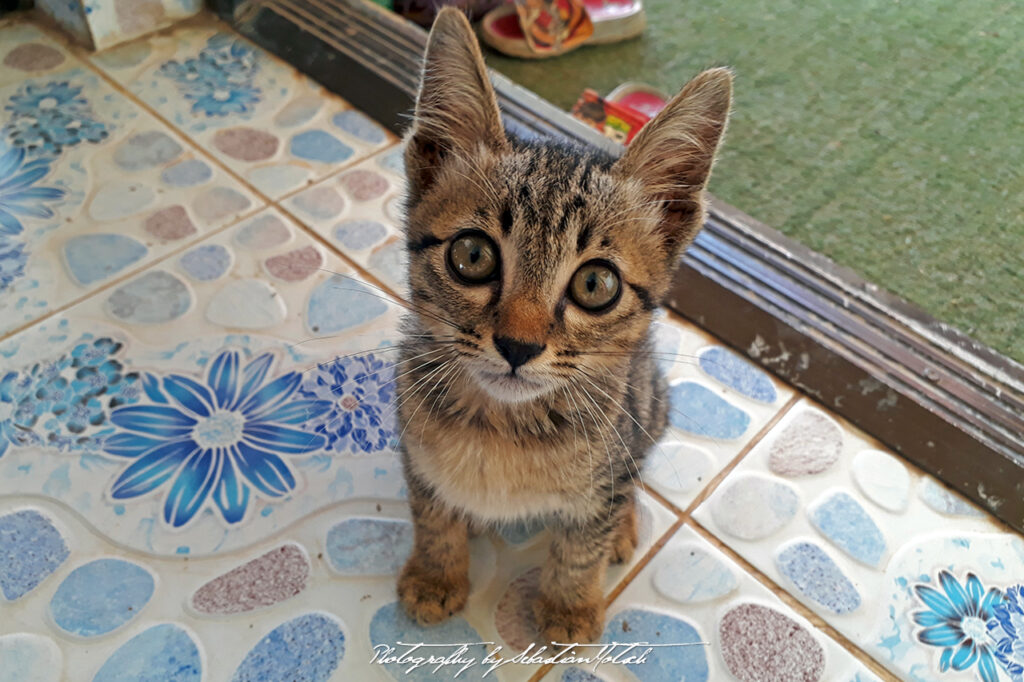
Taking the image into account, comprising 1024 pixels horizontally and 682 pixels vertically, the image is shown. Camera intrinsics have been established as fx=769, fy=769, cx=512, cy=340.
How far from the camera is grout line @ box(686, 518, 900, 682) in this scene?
122 cm

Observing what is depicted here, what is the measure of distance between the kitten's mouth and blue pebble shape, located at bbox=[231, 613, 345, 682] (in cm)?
52

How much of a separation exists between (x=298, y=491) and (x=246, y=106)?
121 cm

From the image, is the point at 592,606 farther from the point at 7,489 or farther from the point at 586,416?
the point at 7,489

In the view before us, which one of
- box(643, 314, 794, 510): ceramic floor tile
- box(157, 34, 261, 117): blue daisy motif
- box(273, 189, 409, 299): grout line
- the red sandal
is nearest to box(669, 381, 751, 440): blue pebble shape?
box(643, 314, 794, 510): ceramic floor tile

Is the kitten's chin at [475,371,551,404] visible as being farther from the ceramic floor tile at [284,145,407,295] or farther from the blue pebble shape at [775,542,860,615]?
the ceramic floor tile at [284,145,407,295]

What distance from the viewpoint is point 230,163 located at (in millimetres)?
1943

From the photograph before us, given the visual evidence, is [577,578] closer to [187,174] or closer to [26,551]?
[26,551]

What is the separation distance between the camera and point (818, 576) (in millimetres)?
1316

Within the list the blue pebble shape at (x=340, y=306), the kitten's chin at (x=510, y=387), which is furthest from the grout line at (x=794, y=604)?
the blue pebble shape at (x=340, y=306)

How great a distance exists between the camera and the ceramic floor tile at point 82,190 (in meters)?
1.66

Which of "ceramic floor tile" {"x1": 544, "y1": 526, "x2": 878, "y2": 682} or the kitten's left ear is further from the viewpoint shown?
"ceramic floor tile" {"x1": 544, "y1": 526, "x2": 878, "y2": 682}

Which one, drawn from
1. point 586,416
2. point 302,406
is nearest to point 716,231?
point 586,416

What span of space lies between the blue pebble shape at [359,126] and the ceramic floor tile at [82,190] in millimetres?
346

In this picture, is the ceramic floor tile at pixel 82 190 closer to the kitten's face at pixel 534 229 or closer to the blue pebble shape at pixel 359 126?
the blue pebble shape at pixel 359 126
